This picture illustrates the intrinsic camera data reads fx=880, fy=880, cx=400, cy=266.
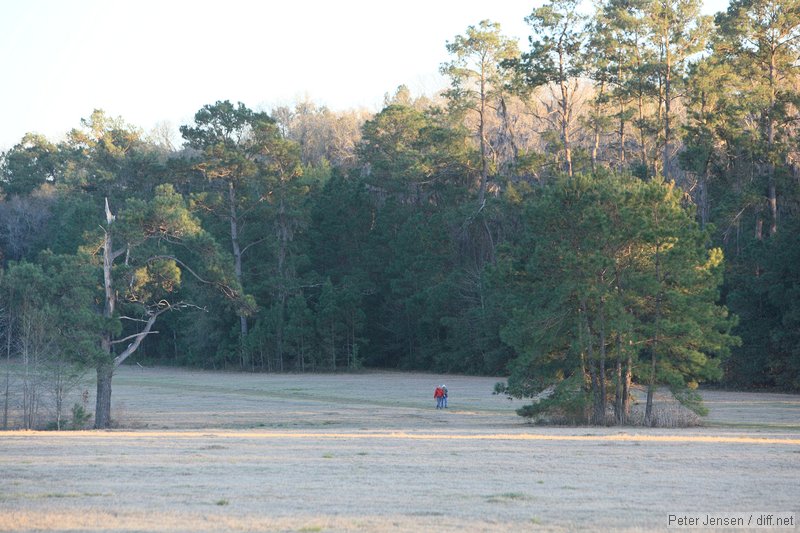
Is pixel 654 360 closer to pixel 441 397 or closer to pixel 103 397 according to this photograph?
pixel 441 397

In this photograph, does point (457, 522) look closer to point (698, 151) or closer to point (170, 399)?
point (170, 399)

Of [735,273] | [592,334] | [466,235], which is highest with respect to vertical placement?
[466,235]

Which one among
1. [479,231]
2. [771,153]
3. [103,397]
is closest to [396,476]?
[103,397]

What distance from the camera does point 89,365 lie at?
106 feet

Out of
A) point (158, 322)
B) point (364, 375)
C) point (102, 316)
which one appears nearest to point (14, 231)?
point (158, 322)

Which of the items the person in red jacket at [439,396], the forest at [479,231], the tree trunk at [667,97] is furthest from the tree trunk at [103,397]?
the tree trunk at [667,97]

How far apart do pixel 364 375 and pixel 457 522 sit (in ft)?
204

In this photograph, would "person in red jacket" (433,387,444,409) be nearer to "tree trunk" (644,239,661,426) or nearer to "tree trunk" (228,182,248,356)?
"tree trunk" (644,239,661,426)

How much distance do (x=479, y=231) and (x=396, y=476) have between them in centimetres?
5619

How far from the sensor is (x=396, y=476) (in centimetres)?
1681

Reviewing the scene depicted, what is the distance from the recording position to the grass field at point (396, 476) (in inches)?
486

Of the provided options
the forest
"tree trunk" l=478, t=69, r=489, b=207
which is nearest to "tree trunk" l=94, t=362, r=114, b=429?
the forest

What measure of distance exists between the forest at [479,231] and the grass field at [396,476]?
4299 mm

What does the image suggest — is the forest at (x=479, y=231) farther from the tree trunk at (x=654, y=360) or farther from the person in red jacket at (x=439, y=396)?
the person in red jacket at (x=439, y=396)
